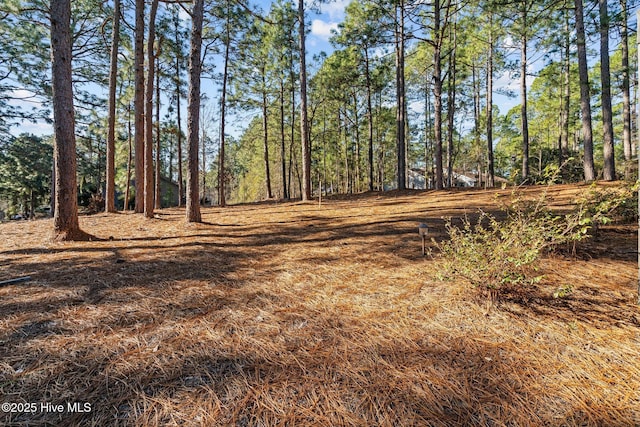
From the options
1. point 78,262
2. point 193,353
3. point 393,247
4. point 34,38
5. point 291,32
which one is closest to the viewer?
point 193,353

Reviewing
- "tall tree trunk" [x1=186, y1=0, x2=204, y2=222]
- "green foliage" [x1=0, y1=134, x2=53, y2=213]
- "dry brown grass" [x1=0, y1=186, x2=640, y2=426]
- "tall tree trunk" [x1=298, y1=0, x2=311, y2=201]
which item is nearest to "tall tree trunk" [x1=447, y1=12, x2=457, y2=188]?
"tall tree trunk" [x1=298, y1=0, x2=311, y2=201]

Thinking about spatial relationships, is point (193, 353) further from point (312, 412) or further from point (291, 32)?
point (291, 32)

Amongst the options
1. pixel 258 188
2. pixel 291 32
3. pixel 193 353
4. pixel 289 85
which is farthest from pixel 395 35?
pixel 258 188

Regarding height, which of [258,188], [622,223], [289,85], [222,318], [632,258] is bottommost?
[222,318]

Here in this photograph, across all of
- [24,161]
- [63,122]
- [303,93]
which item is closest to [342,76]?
[303,93]

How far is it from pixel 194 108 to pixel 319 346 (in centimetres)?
617

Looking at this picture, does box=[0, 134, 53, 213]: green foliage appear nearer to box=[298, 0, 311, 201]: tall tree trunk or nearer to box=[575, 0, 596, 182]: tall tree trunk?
box=[298, 0, 311, 201]: tall tree trunk

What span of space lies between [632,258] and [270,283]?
3.82 m

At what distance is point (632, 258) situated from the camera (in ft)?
9.30

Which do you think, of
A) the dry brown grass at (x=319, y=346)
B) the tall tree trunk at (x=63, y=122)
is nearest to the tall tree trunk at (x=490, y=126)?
the dry brown grass at (x=319, y=346)

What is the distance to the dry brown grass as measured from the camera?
49.7 inches

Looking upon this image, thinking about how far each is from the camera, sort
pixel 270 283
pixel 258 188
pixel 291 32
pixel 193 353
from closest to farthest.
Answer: pixel 193 353
pixel 270 283
pixel 291 32
pixel 258 188

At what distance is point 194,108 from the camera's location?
6125 millimetres

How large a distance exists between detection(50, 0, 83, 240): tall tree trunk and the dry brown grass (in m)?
1.75
